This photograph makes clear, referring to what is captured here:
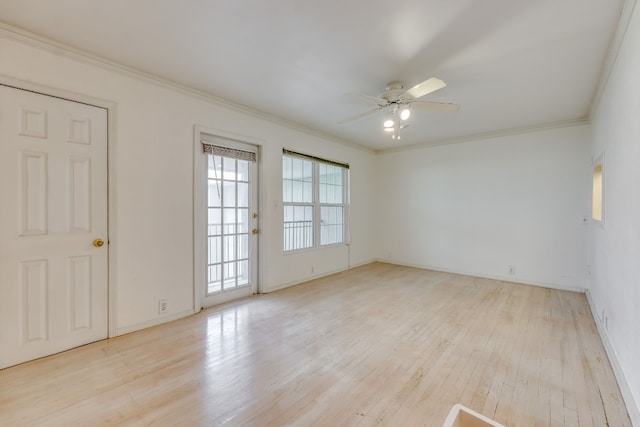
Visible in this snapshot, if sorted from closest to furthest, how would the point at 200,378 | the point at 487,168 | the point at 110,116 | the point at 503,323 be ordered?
the point at 200,378, the point at 110,116, the point at 503,323, the point at 487,168

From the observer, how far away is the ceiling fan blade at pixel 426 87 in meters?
2.26

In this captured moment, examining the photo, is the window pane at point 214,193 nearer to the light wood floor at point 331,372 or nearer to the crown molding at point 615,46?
the light wood floor at point 331,372

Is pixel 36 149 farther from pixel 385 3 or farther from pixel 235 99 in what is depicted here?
pixel 385 3

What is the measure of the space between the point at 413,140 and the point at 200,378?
5011mm

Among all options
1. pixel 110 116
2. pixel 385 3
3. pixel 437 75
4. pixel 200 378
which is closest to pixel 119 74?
pixel 110 116

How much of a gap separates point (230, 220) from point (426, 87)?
108 inches

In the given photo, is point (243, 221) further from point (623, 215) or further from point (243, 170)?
point (623, 215)

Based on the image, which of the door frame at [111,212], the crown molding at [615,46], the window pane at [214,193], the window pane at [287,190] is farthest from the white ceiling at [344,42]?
the window pane at [287,190]

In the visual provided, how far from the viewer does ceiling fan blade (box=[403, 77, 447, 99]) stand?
7.43 feet

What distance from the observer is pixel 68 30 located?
7.04 ft

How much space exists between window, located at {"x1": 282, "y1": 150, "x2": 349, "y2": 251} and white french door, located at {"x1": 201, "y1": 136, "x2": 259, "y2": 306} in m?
0.61

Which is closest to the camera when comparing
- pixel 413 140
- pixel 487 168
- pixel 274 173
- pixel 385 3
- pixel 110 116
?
pixel 385 3

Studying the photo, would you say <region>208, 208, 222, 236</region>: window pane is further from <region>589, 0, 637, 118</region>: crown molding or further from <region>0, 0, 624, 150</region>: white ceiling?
<region>589, 0, 637, 118</region>: crown molding

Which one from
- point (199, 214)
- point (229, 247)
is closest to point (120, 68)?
point (199, 214)
